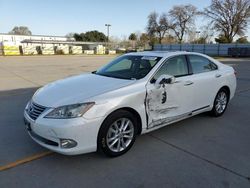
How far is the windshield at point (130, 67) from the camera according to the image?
3854mm

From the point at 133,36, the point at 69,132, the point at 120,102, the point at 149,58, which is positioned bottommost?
the point at 69,132

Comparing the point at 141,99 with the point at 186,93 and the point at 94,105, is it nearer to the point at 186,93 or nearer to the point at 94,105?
the point at 94,105

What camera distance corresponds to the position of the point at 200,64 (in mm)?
4684

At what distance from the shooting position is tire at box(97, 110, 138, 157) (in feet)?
10.2

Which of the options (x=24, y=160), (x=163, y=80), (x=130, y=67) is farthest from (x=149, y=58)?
(x=24, y=160)

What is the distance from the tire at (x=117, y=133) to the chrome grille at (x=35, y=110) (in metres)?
0.85

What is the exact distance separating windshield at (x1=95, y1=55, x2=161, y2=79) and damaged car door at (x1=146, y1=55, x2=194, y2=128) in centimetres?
20

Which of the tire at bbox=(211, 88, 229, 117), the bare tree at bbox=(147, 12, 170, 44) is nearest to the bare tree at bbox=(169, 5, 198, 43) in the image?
the bare tree at bbox=(147, 12, 170, 44)

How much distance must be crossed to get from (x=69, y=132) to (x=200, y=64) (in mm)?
3063

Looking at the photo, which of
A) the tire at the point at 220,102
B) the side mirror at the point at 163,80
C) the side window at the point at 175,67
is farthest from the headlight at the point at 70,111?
the tire at the point at 220,102

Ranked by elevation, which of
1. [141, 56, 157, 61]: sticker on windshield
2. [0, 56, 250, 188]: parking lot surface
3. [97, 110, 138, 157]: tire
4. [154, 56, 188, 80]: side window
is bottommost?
[0, 56, 250, 188]: parking lot surface

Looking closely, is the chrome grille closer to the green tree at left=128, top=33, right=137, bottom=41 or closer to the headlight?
the headlight

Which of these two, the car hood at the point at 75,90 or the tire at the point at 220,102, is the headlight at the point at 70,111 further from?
the tire at the point at 220,102

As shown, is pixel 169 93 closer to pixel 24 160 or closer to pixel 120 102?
pixel 120 102
